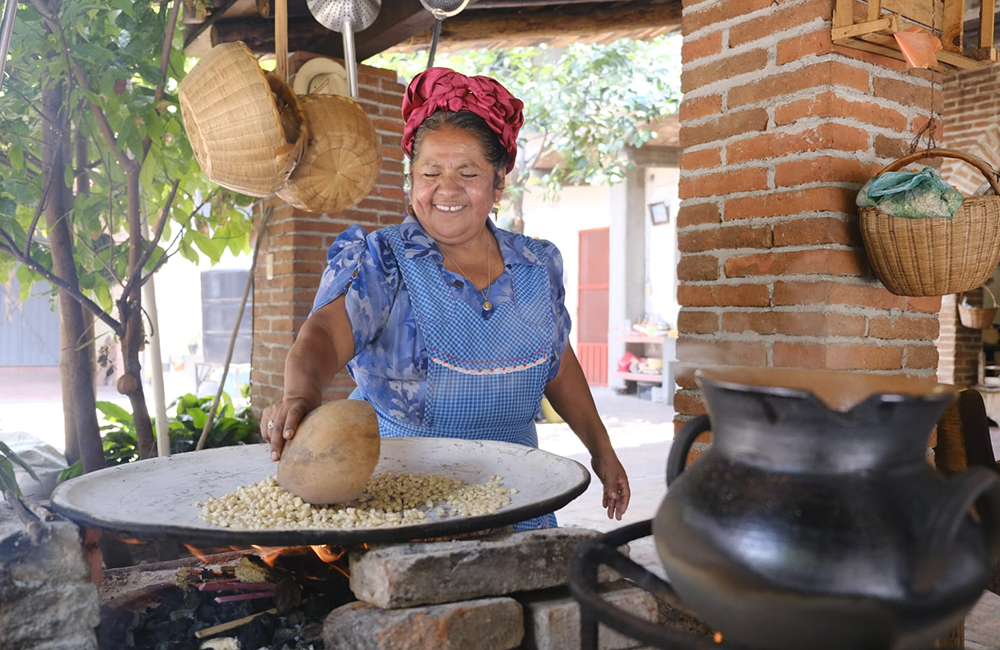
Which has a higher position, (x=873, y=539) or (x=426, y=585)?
(x=873, y=539)

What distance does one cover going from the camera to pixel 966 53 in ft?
8.06

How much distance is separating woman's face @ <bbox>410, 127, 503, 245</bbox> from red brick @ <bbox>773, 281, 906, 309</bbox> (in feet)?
3.23

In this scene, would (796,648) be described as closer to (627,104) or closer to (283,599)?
(283,599)

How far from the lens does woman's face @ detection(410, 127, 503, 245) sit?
2027 millimetres

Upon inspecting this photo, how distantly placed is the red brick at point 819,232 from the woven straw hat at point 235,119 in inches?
66.3

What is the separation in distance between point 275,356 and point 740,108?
3690 mm

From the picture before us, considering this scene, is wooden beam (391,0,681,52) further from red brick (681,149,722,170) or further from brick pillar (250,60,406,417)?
red brick (681,149,722,170)

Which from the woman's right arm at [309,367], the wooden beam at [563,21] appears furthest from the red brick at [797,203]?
the wooden beam at [563,21]

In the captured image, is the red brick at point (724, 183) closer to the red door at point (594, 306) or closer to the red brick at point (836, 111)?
the red brick at point (836, 111)

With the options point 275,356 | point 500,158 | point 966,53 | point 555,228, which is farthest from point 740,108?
point 555,228

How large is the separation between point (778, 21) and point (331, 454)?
6.31 feet

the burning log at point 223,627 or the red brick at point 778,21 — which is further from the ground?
the red brick at point 778,21

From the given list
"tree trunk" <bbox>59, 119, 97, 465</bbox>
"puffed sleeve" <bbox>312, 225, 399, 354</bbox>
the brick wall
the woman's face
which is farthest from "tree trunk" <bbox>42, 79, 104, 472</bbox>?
the brick wall

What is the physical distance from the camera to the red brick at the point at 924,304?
2537 mm
